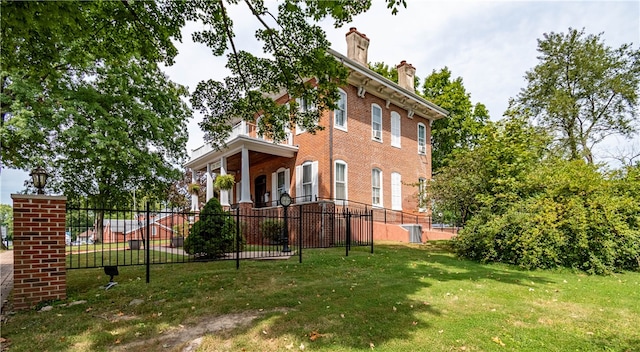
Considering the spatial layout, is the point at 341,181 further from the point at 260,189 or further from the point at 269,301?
the point at 269,301

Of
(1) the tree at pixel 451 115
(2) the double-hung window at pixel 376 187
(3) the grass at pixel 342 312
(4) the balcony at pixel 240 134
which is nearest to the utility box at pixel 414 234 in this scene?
(2) the double-hung window at pixel 376 187

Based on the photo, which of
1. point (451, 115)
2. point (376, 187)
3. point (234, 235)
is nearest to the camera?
point (234, 235)

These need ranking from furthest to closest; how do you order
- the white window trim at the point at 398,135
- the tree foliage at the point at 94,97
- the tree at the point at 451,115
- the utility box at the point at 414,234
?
1. the tree at the point at 451,115
2. the white window trim at the point at 398,135
3. the utility box at the point at 414,234
4. the tree foliage at the point at 94,97

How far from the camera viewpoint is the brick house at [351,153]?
15.2 meters

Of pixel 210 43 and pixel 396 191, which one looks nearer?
pixel 210 43

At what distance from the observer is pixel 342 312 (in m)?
4.68

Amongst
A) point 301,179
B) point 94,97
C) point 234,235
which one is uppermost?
point 94,97

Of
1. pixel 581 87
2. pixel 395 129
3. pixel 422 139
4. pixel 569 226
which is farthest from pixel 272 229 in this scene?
pixel 581 87

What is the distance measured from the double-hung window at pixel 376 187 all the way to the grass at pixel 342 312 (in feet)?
30.9

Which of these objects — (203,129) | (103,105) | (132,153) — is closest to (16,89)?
(103,105)

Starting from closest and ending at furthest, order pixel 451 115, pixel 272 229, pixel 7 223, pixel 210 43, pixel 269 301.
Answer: pixel 269 301 → pixel 210 43 → pixel 272 229 → pixel 451 115 → pixel 7 223

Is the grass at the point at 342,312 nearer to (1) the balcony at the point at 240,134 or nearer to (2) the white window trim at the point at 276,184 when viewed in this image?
(1) the balcony at the point at 240,134

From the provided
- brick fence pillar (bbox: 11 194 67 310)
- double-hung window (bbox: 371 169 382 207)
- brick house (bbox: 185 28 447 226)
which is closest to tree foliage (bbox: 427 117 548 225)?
brick house (bbox: 185 28 447 226)

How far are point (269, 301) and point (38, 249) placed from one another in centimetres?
353
